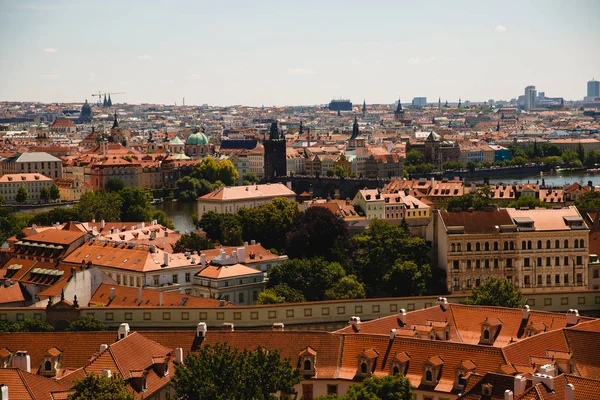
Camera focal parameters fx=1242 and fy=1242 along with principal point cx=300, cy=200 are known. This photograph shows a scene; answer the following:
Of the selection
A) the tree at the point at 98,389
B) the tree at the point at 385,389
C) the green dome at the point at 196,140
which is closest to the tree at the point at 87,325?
the tree at the point at 98,389

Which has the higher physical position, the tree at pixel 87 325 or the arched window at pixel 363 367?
the arched window at pixel 363 367

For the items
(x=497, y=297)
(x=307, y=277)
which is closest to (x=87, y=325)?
(x=497, y=297)

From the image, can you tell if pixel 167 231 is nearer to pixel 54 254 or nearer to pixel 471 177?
pixel 54 254

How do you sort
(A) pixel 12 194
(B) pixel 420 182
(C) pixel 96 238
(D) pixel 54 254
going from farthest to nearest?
1. (A) pixel 12 194
2. (B) pixel 420 182
3. (C) pixel 96 238
4. (D) pixel 54 254

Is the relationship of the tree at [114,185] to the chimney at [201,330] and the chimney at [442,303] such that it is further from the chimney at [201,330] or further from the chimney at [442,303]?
the chimney at [201,330]

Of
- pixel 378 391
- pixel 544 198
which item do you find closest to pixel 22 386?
pixel 378 391

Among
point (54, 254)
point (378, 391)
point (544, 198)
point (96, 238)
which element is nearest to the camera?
point (378, 391)

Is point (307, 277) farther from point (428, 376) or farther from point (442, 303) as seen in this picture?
point (428, 376)
